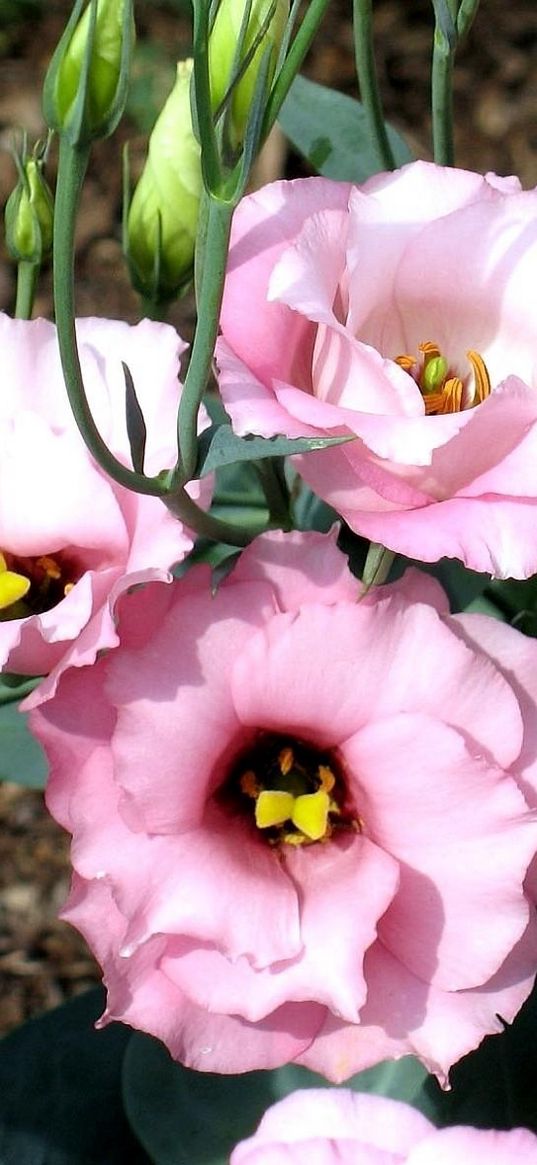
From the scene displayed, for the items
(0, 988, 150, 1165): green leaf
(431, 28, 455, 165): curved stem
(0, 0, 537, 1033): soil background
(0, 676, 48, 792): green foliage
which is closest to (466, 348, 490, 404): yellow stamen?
(431, 28, 455, 165): curved stem

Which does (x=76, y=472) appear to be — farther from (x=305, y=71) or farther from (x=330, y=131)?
(x=305, y=71)

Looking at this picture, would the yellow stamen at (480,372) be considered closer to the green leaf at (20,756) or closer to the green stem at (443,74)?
the green stem at (443,74)

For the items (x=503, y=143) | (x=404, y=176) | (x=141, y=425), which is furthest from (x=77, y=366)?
(x=503, y=143)

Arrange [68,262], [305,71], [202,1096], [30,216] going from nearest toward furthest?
[68,262], [30,216], [202,1096], [305,71]

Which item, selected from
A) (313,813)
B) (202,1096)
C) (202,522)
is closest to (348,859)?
(313,813)

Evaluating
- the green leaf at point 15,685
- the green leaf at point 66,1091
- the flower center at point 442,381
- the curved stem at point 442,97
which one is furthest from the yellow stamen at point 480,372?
the green leaf at point 66,1091
